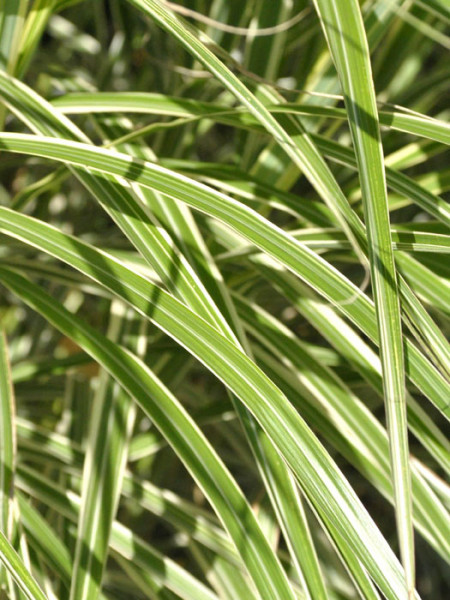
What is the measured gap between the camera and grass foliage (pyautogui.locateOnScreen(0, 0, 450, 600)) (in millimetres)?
410

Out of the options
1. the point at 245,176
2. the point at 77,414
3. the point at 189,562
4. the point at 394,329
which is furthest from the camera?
the point at 189,562

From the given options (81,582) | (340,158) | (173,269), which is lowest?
(81,582)

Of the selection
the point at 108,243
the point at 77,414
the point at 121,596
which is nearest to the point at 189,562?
the point at 121,596

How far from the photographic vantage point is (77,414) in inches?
30.1

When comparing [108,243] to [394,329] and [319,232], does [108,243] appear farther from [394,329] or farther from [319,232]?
[394,329]

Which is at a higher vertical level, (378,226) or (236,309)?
(236,309)

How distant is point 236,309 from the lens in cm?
63

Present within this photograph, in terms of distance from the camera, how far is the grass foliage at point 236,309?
410 millimetres

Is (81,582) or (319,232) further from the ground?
(319,232)

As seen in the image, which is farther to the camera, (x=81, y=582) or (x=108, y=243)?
(x=108, y=243)

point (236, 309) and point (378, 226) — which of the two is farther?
point (236, 309)

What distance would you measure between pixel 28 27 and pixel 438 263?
343mm

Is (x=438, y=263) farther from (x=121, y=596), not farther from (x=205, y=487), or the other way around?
(x=121, y=596)

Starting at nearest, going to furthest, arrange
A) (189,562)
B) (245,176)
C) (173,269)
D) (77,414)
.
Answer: (173,269) → (245,176) → (77,414) → (189,562)
